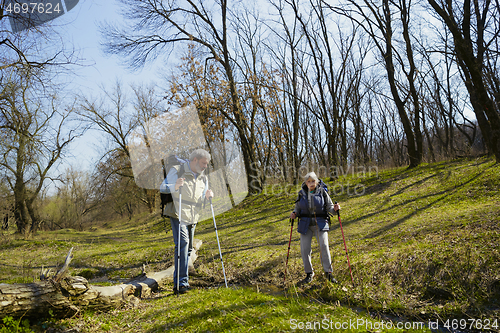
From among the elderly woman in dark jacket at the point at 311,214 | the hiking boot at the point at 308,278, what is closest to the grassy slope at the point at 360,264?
the hiking boot at the point at 308,278

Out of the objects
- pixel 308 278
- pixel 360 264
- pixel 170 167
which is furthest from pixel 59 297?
pixel 360 264

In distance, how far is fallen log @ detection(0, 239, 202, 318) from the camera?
11.7ft

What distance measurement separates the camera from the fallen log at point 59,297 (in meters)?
3.58

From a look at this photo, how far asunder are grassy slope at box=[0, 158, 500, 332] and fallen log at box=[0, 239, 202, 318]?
214 millimetres

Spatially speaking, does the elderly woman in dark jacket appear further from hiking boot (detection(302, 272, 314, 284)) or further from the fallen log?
the fallen log

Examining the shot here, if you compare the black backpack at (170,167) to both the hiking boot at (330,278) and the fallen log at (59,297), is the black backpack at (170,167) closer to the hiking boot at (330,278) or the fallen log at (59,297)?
the fallen log at (59,297)

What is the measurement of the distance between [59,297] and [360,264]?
5.21m

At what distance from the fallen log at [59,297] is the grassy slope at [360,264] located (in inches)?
8.4

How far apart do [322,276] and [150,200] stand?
31493mm

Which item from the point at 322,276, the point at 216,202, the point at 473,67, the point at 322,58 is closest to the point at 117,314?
the point at 322,276

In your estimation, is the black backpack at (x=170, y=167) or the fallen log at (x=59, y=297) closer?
the fallen log at (x=59, y=297)

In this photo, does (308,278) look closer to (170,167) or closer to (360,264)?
(360,264)

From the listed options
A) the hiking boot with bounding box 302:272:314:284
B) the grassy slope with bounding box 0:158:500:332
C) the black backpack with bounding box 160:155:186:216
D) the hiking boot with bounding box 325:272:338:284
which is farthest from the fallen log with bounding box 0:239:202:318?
the hiking boot with bounding box 325:272:338:284

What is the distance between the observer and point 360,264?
5723mm
